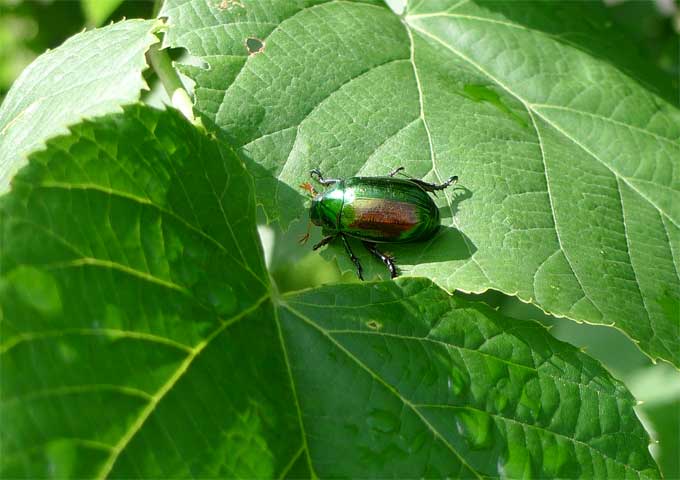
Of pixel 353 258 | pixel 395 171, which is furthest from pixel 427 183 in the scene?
pixel 353 258

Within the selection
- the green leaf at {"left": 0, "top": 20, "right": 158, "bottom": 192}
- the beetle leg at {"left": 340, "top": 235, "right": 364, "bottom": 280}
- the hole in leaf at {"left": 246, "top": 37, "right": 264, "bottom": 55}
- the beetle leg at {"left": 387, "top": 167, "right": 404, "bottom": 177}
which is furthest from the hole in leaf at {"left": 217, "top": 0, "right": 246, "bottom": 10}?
the beetle leg at {"left": 340, "top": 235, "right": 364, "bottom": 280}

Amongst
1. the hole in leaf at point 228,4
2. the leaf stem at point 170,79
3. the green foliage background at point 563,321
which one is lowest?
the green foliage background at point 563,321

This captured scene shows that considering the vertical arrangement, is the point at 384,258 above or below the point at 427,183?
below

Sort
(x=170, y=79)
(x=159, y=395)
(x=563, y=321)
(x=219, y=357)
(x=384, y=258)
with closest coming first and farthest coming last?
(x=159, y=395) < (x=219, y=357) < (x=384, y=258) < (x=170, y=79) < (x=563, y=321)

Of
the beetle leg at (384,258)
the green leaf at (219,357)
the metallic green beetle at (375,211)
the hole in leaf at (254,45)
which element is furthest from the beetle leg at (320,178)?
the hole in leaf at (254,45)

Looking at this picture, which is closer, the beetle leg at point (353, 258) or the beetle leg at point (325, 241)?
the beetle leg at point (353, 258)

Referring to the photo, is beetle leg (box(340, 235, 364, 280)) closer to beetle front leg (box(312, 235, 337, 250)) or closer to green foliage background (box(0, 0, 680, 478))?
beetle front leg (box(312, 235, 337, 250))

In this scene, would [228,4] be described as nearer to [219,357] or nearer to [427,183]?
[427,183]

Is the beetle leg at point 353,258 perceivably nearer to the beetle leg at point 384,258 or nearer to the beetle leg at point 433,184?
the beetle leg at point 384,258

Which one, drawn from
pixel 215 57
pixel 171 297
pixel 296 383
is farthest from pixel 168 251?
pixel 215 57
